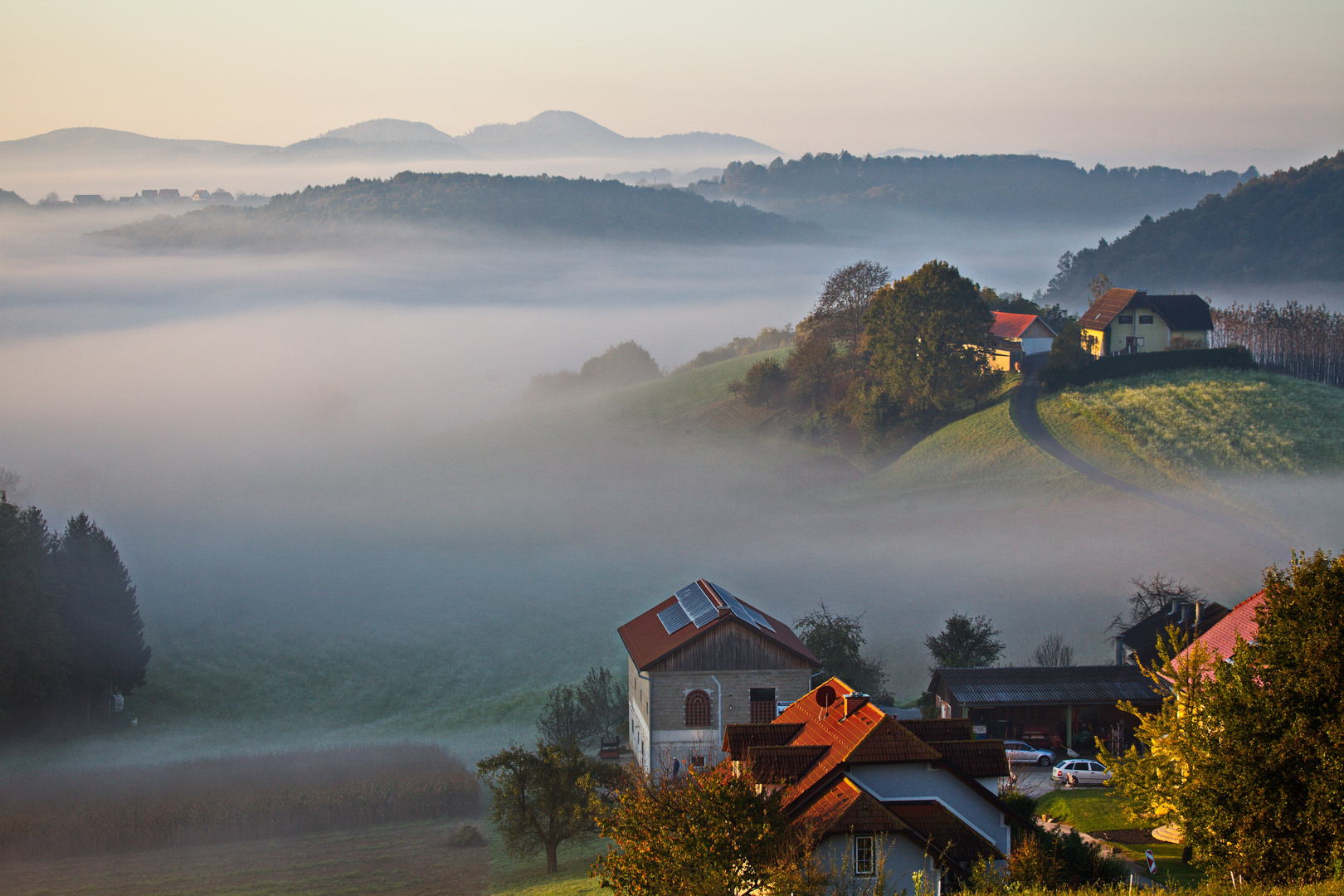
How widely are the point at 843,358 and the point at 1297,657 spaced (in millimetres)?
79862

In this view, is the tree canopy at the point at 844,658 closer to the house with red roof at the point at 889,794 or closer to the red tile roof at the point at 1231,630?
the red tile roof at the point at 1231,630

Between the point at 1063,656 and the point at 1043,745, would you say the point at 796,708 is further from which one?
the point at 1063,656

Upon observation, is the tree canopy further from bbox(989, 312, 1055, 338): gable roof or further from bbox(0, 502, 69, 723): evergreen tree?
bbox(989, 312, 1055, 338): gable roof

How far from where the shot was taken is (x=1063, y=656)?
54406mm

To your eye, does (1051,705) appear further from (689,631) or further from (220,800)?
(220,800)

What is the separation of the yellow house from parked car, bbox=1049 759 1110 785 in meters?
60.0

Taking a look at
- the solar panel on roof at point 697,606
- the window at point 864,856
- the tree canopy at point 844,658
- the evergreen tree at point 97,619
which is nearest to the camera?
the window at point 864,856

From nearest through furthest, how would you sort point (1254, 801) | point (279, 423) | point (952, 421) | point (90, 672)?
point (1254, 801), point (90, 672), point (952, 421), point (279, 423)

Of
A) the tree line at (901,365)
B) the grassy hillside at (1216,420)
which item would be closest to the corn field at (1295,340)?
the grassy hillside at (1216,420)

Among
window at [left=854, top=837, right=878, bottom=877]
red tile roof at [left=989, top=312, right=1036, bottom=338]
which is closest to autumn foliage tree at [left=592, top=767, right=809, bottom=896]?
window at [left=854, top=837, right=878, bottom=877]

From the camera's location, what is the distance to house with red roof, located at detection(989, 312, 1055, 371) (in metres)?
91.7

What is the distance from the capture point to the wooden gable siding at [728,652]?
135 feet

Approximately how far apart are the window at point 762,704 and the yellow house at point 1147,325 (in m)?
60.6

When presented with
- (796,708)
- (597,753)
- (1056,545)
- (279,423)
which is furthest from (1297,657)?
(279,423)
